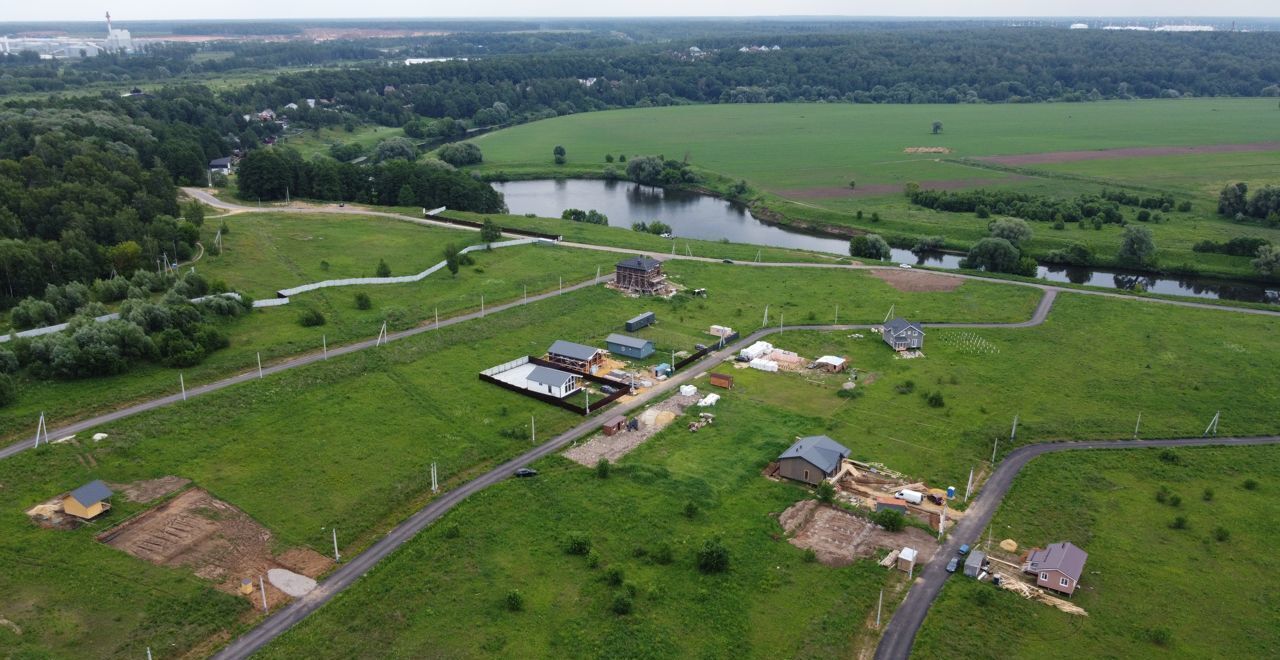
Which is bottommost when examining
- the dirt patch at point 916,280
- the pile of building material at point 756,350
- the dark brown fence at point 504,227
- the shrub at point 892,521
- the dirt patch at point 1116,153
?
the shrub at point 892,521

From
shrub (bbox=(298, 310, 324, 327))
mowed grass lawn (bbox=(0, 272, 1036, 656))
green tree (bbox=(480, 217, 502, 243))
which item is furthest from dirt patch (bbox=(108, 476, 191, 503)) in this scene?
green tree (bbox=(480, 217, 502, 243))

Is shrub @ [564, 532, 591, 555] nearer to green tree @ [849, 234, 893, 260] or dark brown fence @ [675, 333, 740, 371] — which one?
dark brown fence @ [675, 333, 740, 371]

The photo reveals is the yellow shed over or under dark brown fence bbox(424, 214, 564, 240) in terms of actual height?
under

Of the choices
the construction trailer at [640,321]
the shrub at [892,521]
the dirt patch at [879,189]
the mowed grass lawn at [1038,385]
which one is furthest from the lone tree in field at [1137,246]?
the shrub at [892,521]

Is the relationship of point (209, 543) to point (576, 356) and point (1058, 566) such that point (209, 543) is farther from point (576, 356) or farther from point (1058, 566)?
point (1058, 566)

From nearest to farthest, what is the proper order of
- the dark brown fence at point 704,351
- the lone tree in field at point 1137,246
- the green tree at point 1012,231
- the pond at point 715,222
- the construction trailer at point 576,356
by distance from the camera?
the construction trailer at point 576,356, the dark brown fence at point 704,351, the pond at point 715,222, the lone tree in field at point 1137,246, the green tree at point 1012,231

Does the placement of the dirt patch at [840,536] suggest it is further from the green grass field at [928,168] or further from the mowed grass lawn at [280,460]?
the green grass field at [928,168]
